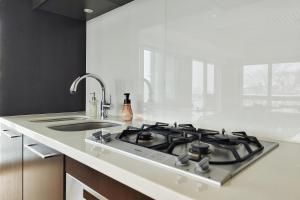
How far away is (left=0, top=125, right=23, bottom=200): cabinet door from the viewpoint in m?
1.12

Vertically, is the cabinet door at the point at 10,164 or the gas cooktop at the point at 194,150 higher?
the gas cooktop at the point at 194,150

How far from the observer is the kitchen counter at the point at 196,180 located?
0.39 m

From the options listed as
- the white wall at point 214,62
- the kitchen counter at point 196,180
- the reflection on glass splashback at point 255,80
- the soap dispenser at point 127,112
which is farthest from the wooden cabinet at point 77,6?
the kitchen counter at point 196,180

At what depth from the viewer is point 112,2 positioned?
4.63 feet

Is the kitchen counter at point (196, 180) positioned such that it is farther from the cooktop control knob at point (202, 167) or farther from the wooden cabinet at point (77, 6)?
the wooden cabinet at point (77, 6)

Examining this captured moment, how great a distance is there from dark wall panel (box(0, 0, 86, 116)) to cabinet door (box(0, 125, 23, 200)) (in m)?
0.28

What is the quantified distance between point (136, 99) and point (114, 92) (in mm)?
245

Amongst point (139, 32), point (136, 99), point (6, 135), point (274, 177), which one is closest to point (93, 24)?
point (139, 32)

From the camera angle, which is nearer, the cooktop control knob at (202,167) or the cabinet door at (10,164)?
the cooktop control knob at (202,167)

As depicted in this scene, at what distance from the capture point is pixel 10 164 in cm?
123

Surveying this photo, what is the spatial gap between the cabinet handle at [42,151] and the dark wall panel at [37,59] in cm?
69

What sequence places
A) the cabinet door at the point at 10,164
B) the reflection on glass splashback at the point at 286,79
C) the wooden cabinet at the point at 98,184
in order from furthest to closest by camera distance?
the cabinet door at the point at 10,164, the reflection on glass splashback at the point at 286,79, the wooden cabinet at the point at 98,184

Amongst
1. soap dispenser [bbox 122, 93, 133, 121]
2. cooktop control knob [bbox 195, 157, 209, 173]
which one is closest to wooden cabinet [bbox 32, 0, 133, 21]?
soap dispenser [bbox 122, 93, 133, 121]

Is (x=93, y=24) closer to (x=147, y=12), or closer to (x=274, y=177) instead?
(x=147, y=12)
